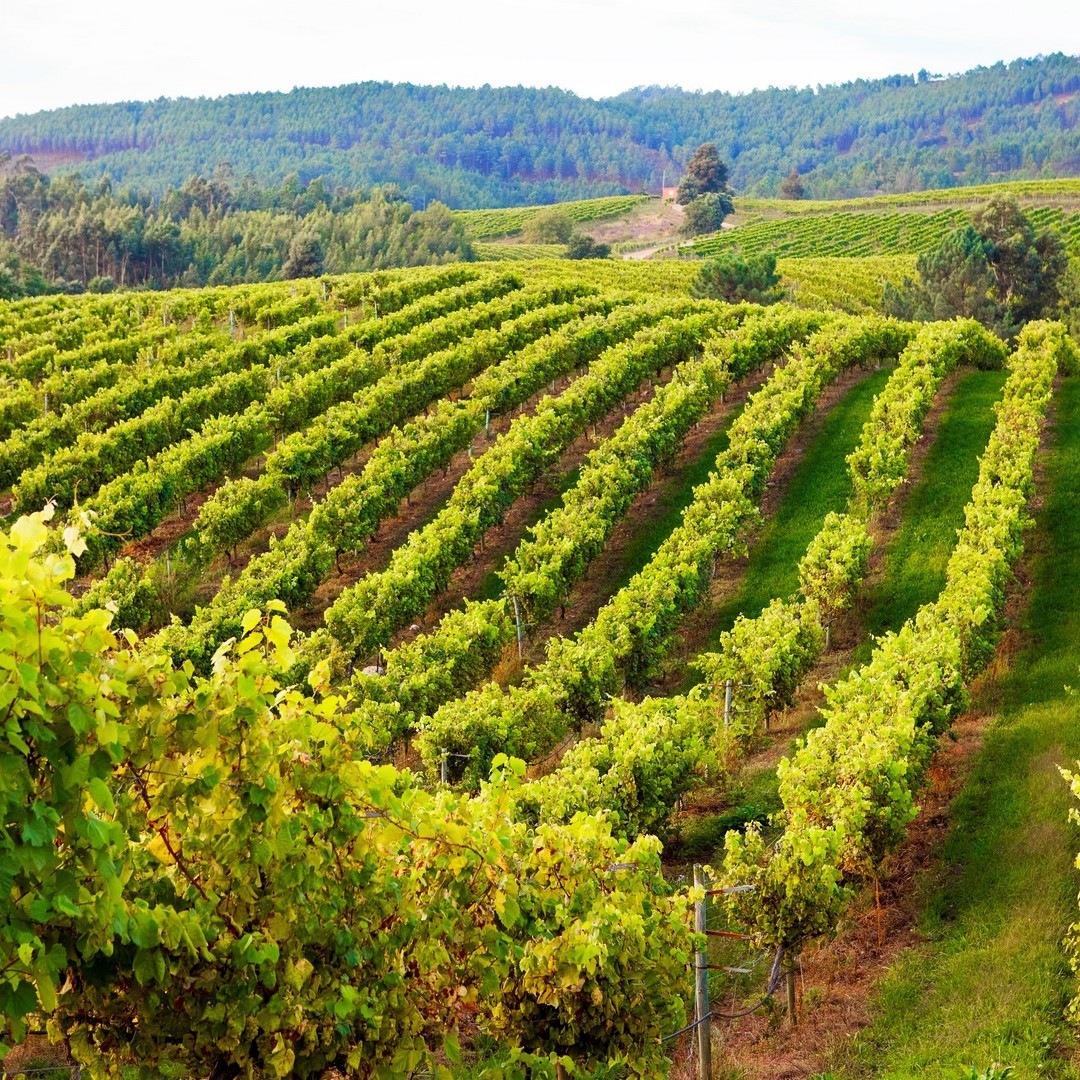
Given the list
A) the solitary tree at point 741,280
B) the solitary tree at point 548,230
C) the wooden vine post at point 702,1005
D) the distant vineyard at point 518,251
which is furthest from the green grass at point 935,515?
the solitary tree at point 548,230

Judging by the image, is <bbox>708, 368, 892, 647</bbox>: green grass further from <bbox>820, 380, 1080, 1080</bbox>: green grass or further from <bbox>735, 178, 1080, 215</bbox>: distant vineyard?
<bbox>735, 178, 1080, 215</bbox>: distant vineyard

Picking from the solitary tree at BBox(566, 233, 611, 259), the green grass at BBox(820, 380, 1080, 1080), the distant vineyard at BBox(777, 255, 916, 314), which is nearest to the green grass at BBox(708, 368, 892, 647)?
the green grass at BBox(820, 380, 1080, 1080)

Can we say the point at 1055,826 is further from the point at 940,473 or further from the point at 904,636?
the point at 940,473

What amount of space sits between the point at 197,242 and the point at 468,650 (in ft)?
384

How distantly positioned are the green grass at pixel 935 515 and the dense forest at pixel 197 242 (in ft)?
265

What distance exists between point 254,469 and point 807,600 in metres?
23.5

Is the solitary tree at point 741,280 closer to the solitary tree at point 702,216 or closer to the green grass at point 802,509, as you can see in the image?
the green grass at point 802,509

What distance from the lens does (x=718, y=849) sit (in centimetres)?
1917

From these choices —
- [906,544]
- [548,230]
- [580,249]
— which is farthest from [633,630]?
[548,230]

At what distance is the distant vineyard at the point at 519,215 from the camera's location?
169000 mm

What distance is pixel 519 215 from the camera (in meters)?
181

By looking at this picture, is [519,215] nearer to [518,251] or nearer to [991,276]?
[518,251]

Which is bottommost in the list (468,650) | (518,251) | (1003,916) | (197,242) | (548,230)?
(1003,916)

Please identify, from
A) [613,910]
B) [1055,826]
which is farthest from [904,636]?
[613,910]
